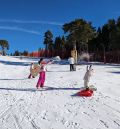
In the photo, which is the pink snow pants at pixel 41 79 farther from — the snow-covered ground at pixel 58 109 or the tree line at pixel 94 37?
the tree line at pixel 94 37

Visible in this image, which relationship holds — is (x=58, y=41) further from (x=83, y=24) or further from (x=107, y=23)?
(x=83, y=24)

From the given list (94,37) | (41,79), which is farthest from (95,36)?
(41,79)

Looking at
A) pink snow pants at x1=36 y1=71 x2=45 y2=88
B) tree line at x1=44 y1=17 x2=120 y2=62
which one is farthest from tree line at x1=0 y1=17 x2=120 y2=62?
pink snow pants at x1=36 y1=71 x2=45 y2=88

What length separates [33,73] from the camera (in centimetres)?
2892

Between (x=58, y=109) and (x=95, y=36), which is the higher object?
(x=95, y=36)

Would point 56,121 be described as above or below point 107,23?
below

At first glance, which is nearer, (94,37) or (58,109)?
(58,109)

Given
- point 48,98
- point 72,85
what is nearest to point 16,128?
point 48,98

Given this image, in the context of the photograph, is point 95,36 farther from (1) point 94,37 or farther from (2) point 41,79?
(2) point 41,79

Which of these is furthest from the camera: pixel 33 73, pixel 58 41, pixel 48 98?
pixel 58 41

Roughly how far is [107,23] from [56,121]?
7345 cm

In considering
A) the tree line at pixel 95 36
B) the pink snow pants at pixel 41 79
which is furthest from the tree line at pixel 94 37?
the pink snow pants at pixel 41 79

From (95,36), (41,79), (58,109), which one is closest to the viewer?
(58,109)

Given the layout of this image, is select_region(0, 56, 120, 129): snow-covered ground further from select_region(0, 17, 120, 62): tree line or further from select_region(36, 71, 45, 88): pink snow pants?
select_region(0, 17, 120, 62): tree line
